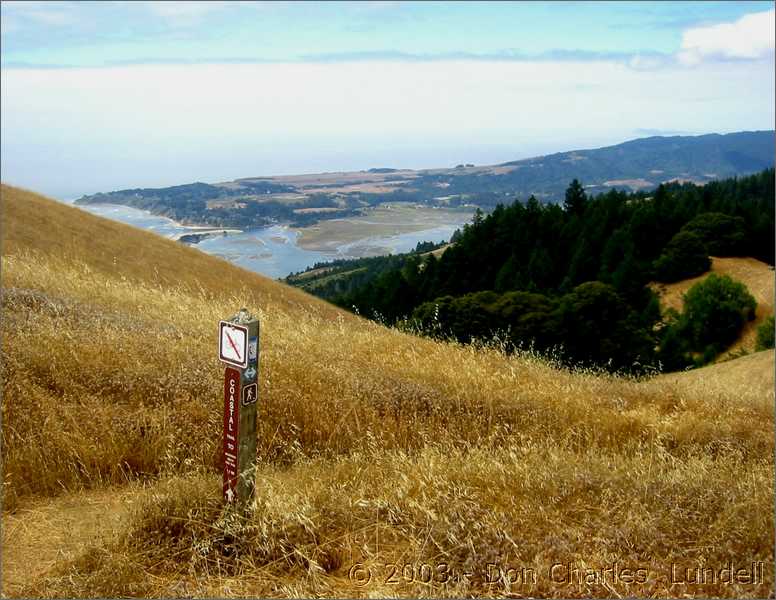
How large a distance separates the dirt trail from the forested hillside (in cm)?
2925

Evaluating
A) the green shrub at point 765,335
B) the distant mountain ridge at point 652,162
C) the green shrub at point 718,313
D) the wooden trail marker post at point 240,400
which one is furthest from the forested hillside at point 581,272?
the wooden trail marker post at point 240,400

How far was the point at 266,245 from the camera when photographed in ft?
76.4

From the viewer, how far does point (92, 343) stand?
676 centimetres

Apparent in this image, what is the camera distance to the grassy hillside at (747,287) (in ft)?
139

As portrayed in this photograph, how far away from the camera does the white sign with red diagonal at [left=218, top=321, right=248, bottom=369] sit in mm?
3861

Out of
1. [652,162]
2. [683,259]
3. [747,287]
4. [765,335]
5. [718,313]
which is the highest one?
[652,162]

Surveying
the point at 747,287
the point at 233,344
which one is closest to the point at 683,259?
the point at 747,287

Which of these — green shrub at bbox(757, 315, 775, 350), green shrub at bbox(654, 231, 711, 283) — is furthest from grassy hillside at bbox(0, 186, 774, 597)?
green shrub at bbox(654, 231, 711, 283)

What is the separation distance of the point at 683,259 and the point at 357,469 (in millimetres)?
51437

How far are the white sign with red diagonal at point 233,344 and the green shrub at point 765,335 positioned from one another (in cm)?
3673

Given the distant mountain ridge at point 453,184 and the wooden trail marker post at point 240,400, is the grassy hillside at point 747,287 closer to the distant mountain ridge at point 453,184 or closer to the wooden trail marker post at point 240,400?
the distant mountain ridge at point 453,184

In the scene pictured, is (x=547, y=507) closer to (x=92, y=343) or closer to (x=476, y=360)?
(x=476, y=360)

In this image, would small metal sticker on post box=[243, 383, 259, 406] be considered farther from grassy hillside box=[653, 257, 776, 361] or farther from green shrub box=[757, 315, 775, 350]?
grassy hillside box=[653, 257, 776, 361]

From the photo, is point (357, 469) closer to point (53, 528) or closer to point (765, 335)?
point (53, 528)
